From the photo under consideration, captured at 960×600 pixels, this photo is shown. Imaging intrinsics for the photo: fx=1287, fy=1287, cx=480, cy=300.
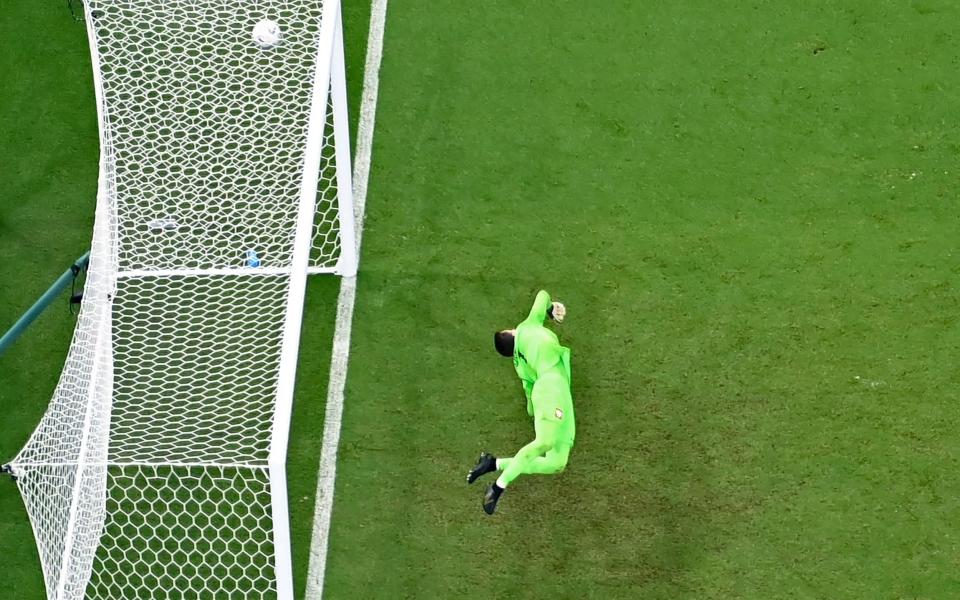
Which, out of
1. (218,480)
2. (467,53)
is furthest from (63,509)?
(467,53)

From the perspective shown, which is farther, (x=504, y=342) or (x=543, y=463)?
(x=504, y=342)

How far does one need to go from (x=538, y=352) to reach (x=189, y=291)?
255cm

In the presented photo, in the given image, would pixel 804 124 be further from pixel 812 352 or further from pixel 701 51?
pixel 812 352

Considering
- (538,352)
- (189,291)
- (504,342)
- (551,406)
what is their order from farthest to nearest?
(189,291), (504,342), (538,352), (551,406)

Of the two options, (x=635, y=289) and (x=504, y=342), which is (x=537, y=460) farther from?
(x=635, y=289)

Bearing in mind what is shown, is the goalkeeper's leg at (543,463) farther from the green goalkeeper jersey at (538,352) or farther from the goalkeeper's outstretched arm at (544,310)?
the goalkeeper's outstretched arm at (544,310)

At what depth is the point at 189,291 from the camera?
8.68 meters

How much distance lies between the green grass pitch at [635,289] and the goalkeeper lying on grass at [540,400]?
582 millimetres

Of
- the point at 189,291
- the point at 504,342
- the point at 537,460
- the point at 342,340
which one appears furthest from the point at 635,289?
the point at 189,291

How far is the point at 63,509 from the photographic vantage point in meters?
7.21

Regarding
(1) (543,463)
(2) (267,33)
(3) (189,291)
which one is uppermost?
(2) (267,33)

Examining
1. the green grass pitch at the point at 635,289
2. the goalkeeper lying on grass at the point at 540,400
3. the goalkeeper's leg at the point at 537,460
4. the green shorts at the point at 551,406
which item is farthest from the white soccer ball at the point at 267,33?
the goalkeeper's leg at the point at 537,460

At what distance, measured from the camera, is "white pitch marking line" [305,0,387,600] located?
8.10m

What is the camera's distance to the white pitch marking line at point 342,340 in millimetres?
8102
